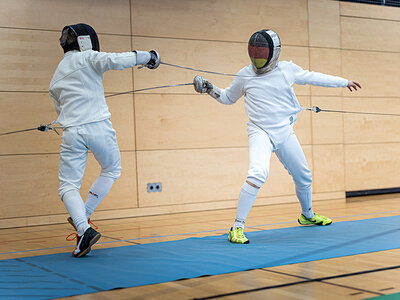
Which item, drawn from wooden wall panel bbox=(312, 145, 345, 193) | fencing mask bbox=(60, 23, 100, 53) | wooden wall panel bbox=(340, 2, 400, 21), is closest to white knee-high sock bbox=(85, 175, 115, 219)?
fencing mask bbox=(60, 23, 100, 53)

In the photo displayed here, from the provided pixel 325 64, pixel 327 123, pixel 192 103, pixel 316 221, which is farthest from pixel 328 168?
pixel 316 221

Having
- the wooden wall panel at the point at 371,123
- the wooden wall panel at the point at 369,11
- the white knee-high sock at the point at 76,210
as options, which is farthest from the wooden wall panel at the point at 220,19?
the white knee-high sock at the point at 76,210

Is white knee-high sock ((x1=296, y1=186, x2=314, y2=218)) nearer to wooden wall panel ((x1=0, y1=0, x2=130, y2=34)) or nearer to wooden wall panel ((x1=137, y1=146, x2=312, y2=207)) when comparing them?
wooden wall panel ((x1=137, y1=146, x2=312, y2=207))

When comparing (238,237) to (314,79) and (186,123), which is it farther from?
(186,123)

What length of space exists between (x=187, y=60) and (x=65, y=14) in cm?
118

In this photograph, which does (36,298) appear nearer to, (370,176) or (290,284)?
(290,284)

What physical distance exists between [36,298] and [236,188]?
11.4ft

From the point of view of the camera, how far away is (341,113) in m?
6.09

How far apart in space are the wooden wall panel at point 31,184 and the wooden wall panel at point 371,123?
286cm

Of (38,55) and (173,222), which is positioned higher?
(38,55)

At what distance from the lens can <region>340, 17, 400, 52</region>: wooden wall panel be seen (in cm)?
614

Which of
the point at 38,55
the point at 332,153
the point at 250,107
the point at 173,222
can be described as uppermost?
the point at 38,55

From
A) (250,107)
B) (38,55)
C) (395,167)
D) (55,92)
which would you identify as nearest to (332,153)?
(395,167)

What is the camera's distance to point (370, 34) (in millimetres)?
6309
